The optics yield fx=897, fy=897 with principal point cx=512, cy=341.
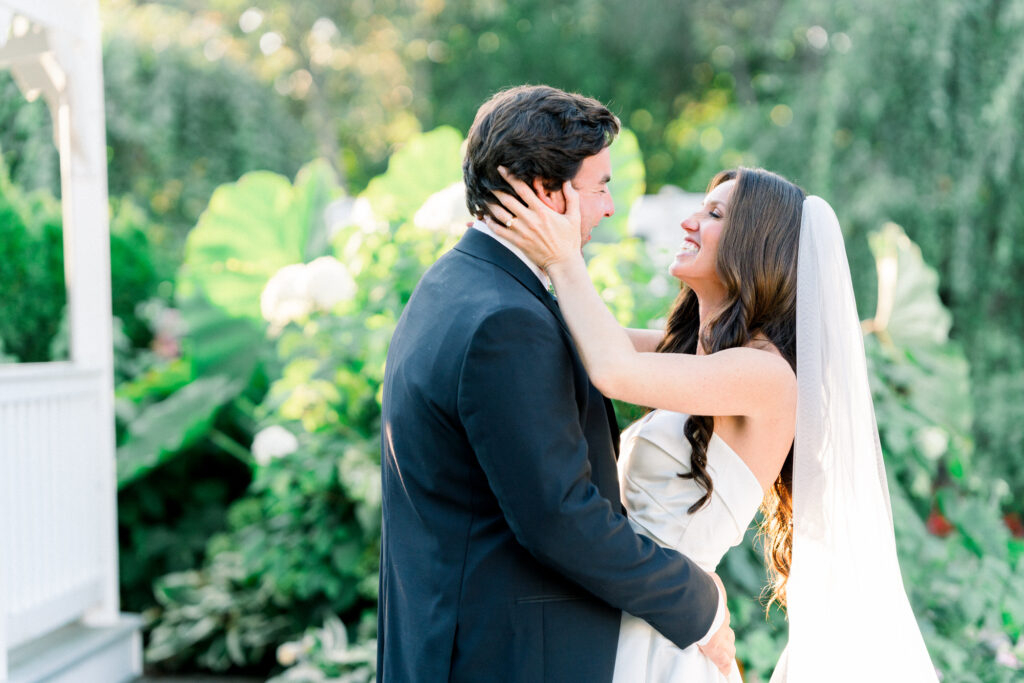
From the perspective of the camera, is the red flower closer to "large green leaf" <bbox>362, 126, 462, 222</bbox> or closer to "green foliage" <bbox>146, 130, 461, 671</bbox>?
"green foliage" <bbox>146, 130, 461, 671</bbox>

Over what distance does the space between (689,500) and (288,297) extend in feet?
8.83

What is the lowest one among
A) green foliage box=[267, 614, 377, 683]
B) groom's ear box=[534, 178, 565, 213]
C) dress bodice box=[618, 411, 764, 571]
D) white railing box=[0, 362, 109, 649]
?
green foliage box=[267, 614, 377, 683]

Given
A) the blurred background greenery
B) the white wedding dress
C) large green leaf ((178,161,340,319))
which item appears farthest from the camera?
large green leaf ((178,161,340,319))

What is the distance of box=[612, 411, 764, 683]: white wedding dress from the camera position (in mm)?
1880

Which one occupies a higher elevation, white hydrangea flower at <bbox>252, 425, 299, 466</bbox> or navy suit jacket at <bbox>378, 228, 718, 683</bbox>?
navy suit jacket at <bbox>378, 228, 718, 683</bbox>

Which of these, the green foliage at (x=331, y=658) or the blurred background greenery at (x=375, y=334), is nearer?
the green foliage at (x=331, y=658)

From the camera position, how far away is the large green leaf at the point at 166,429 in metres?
4.75

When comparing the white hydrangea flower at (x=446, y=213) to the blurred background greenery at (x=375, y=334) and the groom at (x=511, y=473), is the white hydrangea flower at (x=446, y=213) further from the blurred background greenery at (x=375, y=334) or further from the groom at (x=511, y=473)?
the groom at (x=511, y=473)

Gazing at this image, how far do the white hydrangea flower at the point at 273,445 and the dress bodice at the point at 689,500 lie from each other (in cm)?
240

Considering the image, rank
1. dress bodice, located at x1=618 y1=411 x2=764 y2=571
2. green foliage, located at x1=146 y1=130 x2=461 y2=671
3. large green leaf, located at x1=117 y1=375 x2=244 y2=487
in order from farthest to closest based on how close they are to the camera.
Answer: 1. large green leaf, located at x1=117 y1=375 x2=244 y2=487
2. green foliage, located at x1=146 y1=130 x2=461 y2=671
3. dress bodice, located at x1=618 y1=411 x2=764 y2=571

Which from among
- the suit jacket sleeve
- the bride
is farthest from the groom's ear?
the bride

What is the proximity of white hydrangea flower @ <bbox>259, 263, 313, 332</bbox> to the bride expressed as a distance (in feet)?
7.73

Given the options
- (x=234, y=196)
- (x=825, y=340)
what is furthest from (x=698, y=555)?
(x=234, y=196)

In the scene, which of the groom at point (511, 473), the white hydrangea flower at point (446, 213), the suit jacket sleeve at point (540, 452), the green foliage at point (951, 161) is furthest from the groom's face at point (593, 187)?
the green foliage at point (951, 161)
